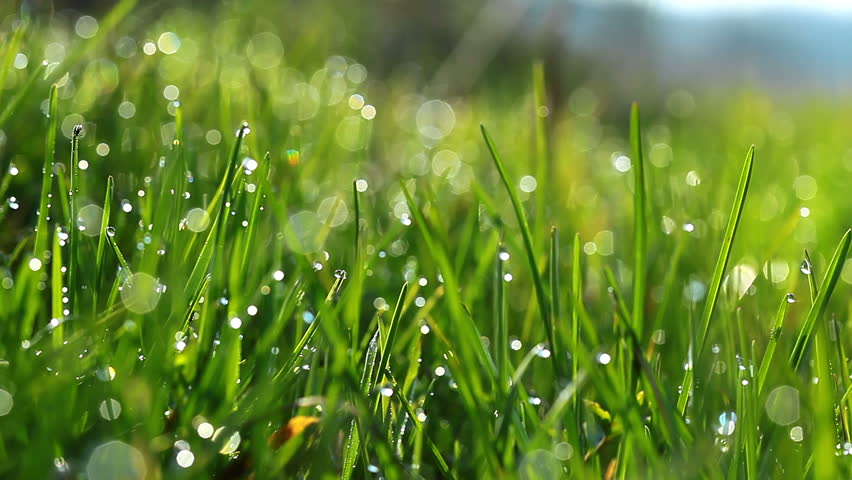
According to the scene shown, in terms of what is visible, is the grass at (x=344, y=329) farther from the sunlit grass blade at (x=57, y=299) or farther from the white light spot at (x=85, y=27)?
the white light spot at (x=85, y=27)

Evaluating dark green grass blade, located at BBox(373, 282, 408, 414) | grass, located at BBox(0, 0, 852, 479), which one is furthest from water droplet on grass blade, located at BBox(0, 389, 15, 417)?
Answer: dark green grass blade, located at BBox(373, 282, 408, 414)

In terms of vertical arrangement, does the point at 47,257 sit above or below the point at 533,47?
below

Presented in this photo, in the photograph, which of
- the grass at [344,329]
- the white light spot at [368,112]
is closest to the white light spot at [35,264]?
the grass at [344,329]

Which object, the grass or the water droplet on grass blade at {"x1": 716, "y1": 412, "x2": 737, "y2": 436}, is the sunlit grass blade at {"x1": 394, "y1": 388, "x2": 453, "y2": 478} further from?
the water droplet on grass blade at {"x1": 716, "y1": 412, "x2": 737, "y2": 436}

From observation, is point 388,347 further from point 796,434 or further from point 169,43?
point 169,43

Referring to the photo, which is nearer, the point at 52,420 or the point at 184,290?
the point at 52,420

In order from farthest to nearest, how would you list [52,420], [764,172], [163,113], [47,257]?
[764,172], [163,113], [47,257], [52,420]

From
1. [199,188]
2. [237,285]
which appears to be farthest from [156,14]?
[237,285]

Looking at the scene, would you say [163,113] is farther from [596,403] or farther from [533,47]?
[533,47]
